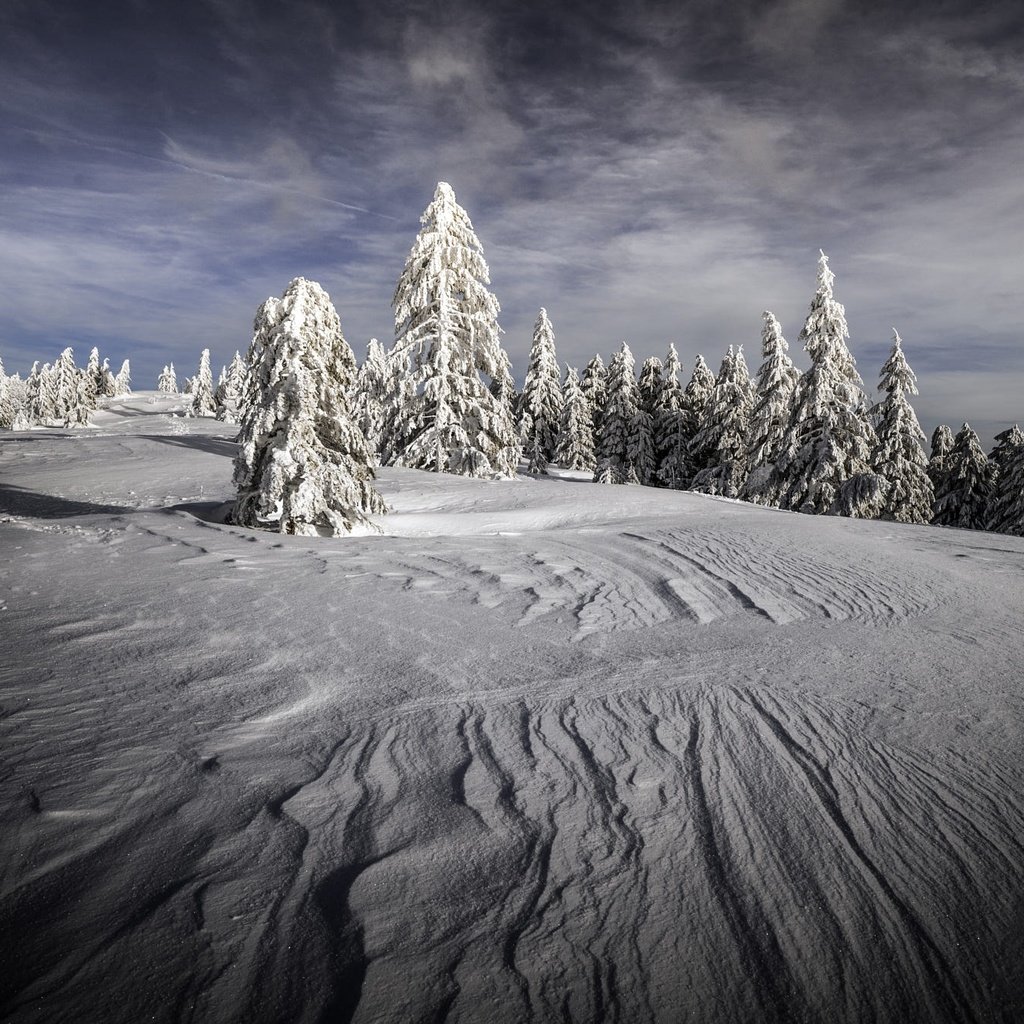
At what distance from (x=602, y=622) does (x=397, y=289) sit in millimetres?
18506

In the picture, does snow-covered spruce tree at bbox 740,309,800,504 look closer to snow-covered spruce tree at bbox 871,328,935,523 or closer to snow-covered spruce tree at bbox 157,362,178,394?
snow-covered spruce tree at bbox 871,328,935,523

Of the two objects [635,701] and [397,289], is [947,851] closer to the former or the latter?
[635,701]

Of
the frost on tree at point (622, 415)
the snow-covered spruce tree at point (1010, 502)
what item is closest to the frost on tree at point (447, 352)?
the frost on tree at point (622, 415)

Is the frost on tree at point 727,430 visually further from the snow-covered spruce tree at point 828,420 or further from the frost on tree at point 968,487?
the frost on tree at point 968,487

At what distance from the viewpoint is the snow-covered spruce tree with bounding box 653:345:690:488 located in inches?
1515

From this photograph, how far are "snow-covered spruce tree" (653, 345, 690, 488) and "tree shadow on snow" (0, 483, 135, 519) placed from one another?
31.9 m

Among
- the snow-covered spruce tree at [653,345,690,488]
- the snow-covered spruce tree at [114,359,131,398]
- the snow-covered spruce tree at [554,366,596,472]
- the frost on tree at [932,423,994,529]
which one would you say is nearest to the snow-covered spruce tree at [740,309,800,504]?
the snow-covered spruce tree at [653,345,690,488]

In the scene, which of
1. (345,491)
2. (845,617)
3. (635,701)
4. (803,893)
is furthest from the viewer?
(345,491)

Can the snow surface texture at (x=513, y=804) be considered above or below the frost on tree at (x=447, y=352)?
below

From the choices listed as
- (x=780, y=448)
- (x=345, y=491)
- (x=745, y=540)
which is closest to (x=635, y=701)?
(x=745, y=540)

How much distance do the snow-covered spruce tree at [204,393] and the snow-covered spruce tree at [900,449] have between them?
256ft

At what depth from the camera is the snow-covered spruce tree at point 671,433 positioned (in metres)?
38.5

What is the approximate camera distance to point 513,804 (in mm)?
2445

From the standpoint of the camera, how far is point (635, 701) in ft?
11.0
